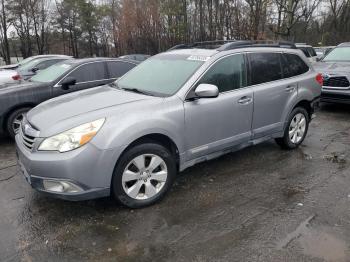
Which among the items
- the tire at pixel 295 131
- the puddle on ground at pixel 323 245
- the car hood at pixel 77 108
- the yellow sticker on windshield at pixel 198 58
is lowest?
the puddle on ground at pixel 323 245

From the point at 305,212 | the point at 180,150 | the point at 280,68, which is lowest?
the point at 305,212

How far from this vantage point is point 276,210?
11.6 ft

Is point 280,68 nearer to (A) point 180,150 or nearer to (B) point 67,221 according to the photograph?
(A) point 180,150

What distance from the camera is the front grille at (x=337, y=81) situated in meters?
7.61

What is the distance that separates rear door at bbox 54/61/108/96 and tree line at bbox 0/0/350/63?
12913 millimetres

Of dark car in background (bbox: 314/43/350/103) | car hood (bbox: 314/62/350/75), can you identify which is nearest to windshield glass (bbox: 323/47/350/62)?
dark car in background (bbox: 314/43/350/103)

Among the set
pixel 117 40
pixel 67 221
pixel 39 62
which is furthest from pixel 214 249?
pixel 117 40

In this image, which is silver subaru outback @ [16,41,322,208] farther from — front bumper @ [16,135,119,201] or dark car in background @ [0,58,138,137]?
dark car in background @ [0,58,138,137]

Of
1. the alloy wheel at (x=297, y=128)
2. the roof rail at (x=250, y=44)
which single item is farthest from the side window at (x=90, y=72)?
the alloy wheel at (x=297, y=128)

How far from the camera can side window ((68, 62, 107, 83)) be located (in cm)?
662

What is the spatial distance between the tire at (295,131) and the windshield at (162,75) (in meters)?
1.97

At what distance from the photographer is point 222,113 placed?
4.07 metres

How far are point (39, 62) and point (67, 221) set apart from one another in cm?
1127

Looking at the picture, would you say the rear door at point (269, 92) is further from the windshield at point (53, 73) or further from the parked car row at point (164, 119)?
the windshield at point (53, 73)
